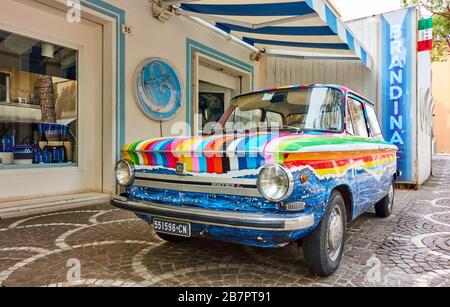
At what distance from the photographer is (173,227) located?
8.79 feet

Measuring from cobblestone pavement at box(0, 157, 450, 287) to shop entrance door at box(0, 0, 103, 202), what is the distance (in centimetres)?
103

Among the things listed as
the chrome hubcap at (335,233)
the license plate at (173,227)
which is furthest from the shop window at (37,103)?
the chrome hubcap at (335,233)

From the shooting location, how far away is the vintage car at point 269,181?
7.69ft

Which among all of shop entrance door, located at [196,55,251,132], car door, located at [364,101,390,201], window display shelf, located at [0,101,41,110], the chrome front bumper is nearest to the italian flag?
shop entrance door, located at [196,55,251,132]

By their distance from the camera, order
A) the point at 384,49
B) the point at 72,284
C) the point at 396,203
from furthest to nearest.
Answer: the point at 384,49 → the point at 396,203 → the point at 72,284

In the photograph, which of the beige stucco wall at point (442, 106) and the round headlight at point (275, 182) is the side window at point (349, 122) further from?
the beige stucco wall at point (442, 106)

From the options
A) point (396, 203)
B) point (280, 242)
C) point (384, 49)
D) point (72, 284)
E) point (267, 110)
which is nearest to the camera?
point (280, 242)

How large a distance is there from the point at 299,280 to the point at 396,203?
437cm

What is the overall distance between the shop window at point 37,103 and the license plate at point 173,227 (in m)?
3.37

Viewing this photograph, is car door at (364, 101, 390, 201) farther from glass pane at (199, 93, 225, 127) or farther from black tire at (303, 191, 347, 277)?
glass pane at (199, 93, 225, 127)
